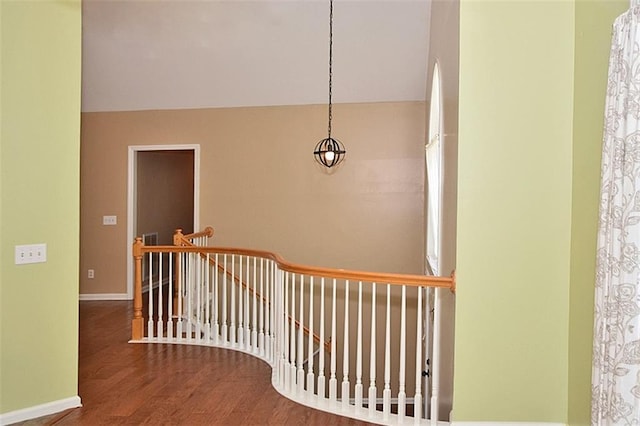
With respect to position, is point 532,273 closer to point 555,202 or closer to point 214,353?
point 555,202

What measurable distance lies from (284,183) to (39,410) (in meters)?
4.43

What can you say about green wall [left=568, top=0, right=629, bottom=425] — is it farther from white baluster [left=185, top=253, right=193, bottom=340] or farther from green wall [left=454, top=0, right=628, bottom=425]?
white baluster [left=185, top=253, right=193, bottom=340]

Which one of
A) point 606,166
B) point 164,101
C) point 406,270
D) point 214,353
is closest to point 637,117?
point 606,166

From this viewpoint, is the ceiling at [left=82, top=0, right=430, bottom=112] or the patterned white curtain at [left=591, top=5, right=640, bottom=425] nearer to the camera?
the patterned white curtain at [left=591, top=5, right=640, bottom=425]

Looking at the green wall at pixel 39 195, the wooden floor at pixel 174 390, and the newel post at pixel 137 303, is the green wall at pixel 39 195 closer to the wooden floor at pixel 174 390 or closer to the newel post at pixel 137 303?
the wooden floor at pixel 174 390

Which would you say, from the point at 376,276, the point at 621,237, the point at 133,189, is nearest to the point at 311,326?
the point at 376,276

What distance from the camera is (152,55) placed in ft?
21.2

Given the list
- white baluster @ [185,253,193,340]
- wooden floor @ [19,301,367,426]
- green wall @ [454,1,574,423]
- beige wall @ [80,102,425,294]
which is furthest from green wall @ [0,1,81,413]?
beige wall @ [80,102,425,294]

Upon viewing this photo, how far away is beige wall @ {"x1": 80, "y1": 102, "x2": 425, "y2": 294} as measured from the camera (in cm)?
686

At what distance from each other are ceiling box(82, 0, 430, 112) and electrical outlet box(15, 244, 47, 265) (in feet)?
12.1

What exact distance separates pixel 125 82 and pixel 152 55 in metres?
0.69

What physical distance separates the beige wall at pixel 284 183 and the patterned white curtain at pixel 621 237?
4.57 meters

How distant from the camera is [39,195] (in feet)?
10.2

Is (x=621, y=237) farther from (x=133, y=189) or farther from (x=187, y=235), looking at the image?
(x=133, y=189)
